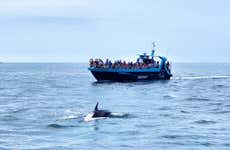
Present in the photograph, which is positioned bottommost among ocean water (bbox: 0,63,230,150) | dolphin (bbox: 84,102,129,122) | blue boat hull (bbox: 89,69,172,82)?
ocean water (bbox: 0,63,230,150)

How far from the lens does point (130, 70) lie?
9400 centimetres

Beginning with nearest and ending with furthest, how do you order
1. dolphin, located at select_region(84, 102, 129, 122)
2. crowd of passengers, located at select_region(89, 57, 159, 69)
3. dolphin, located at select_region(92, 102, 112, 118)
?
dolphin, located at select_region(84, 102, 129, 122) < dolphin, located at select_region(92, 102, 112, 118) < crowd of passengers, located at select_region(89, 57, 159, 69)

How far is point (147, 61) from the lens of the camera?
9919 centimetres

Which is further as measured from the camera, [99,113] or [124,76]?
[124,76]

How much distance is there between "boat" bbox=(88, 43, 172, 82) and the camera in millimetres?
92450

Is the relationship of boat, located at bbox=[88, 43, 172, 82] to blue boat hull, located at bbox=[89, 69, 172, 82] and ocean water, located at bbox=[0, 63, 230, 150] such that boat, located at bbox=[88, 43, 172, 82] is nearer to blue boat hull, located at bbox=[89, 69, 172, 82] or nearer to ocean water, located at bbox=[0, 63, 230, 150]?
blue boat hull, located at bbox=[89, 69, 172, 82]

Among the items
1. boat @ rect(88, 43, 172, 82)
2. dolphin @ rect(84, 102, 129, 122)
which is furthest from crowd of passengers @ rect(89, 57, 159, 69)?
dolphin @ rect(84, 102, 129, 122)

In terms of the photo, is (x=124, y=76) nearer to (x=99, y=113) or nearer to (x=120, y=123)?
(x=99, y=113)

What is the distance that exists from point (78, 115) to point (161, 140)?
1329cm

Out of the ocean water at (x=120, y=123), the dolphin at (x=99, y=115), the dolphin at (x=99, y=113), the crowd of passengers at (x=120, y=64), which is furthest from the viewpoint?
the crowd of passengers at (x=120, y=64)

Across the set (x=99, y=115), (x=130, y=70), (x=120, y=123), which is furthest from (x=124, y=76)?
(x=120, y=123)

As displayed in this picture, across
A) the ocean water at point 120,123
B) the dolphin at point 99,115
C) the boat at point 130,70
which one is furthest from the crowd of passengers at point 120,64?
the dolphin at point 99,115

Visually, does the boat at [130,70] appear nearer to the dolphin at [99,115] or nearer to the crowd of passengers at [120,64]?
the crowd of passengers at [120,64]

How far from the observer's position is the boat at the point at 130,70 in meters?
92.4
